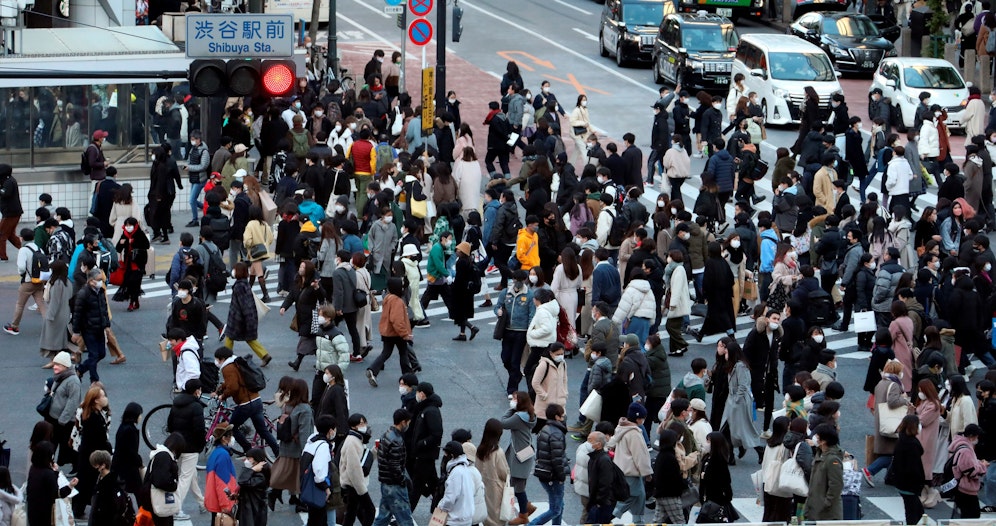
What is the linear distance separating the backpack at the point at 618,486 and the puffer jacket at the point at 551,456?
0.58m

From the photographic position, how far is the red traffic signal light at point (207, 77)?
46.3 ft

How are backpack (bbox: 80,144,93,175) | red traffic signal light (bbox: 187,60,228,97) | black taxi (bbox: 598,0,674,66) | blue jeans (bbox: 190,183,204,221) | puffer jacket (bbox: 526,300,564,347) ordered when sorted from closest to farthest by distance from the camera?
red traffic signal light (bbox: 187,60,228,97)
puffer jacket (bbox: 526,300,564,347)
backpack (bbox: 80,144,93,175)
blue jeans (bbox: 190,183,204,221)
black taxi (bbox: 598,0,674,66)

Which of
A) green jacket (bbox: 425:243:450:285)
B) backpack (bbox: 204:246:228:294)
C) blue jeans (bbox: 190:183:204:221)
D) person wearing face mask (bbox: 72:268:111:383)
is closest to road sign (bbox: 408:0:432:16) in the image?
blue jeans (bbox: 190:183:204:221)

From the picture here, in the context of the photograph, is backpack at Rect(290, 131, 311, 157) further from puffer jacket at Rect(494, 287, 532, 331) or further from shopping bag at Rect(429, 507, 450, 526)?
shopping bag at Rect(429, 507, 450, 526)

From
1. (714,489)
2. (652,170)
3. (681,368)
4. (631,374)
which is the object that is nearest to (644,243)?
(681,368)

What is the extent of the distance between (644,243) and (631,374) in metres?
4.01

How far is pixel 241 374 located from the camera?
16922 millimetres

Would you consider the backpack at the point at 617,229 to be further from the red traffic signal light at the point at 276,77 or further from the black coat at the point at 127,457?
the red traffic signal light at the point at 276,77

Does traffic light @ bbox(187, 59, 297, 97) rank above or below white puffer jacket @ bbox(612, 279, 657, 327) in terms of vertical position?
above

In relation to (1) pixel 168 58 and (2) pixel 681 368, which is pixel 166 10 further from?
(2) pixel 681 368

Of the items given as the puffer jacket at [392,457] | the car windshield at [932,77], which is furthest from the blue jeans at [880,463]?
the car windshield at [932,77]

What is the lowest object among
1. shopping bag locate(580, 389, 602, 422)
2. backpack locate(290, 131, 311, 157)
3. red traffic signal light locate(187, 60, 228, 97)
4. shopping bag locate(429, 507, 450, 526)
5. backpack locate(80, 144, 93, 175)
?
backpack locate(80, 144, 93, 175)

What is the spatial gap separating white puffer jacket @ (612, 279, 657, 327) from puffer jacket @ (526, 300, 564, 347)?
130 cm

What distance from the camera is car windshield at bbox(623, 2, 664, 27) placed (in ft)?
142
